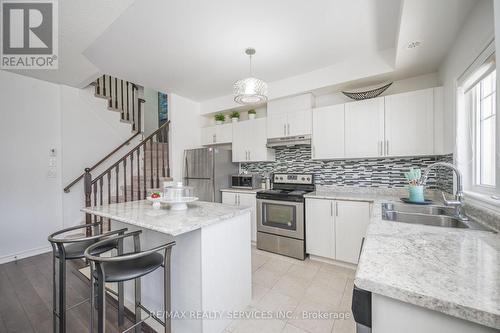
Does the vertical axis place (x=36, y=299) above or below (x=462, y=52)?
below

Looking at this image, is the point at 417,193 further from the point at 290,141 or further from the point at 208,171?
the point at 208,171

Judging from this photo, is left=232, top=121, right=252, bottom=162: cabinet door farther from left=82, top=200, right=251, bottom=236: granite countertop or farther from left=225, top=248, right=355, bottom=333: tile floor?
left=82, top=200, right=251, bottom=236: granite countertop

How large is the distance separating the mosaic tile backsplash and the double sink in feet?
1.71

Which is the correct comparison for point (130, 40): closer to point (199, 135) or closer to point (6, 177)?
point (199, 135)

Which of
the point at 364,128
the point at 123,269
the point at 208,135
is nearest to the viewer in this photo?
the point at 123,269

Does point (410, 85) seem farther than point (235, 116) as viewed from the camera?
No

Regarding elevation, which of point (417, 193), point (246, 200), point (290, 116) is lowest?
point (246, 200)

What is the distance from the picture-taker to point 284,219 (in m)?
2.91

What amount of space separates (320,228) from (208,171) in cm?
196

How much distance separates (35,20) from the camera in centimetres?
198

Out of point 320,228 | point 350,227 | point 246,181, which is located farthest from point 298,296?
point 246,181

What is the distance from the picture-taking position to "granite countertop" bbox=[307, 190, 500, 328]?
0.54m

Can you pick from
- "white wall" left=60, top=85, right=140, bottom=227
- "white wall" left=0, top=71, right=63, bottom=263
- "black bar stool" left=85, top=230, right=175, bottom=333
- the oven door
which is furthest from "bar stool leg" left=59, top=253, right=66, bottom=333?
"white wall" left=60, top=85, right=140, bottom=227

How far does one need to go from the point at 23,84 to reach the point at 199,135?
2.66 metres
